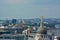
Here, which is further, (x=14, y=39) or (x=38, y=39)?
(x=14, y=39)

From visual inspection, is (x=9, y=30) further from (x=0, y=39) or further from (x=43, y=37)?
(x=43, y=37)

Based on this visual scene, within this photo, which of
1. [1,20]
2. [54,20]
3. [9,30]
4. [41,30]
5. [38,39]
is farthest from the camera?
[54,20]

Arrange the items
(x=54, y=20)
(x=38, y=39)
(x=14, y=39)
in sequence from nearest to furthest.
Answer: (x=38, y=39) → (x=14, y=39) → (x=54, y=20)

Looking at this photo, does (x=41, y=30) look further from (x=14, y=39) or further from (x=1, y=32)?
(x=1, y=32)

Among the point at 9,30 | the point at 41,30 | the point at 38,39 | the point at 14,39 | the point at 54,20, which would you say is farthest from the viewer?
the point at 54,20

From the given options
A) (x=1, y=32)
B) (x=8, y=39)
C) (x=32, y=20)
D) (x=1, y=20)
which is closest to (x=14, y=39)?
(x=8, y=39)

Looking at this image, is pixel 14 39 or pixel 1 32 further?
pixel 1 32

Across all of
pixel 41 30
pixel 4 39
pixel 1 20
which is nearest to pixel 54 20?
pixel 1 20

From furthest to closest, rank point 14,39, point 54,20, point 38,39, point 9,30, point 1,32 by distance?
1. point 54,20
2. point 9,30
3. point 1,32
4. point 14,39
5. point 38,39
